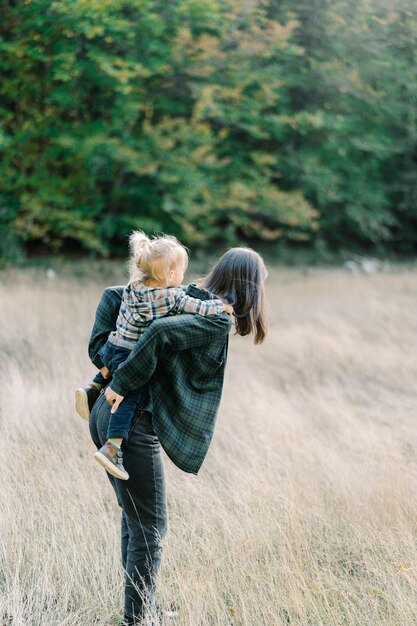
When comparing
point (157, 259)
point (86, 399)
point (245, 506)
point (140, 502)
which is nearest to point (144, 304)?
point (157, 259)

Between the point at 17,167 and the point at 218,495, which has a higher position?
the point at 218,495

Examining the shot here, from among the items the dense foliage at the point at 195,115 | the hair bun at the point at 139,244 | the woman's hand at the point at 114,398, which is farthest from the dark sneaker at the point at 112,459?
the dense foliage at the point at 195,115

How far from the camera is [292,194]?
15.7 metres

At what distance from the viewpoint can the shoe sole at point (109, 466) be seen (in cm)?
263

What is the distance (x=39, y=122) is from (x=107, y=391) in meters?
10.7

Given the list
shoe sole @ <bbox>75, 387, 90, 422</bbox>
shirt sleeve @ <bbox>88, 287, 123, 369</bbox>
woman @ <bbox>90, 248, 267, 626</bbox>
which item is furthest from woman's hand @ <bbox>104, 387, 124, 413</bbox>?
shirt sleeve @ <bbox>88, 287, 123, 369</bbox>

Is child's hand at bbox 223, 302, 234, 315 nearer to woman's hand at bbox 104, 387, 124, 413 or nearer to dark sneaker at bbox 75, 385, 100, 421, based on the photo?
woman's hand at bbox 104, 387, 124, 413

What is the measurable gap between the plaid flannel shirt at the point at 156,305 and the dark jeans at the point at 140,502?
0.36 meters

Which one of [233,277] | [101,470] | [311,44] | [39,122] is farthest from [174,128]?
[233,277]

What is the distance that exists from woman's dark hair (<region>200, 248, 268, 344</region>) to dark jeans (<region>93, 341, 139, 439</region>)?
1.54 ft

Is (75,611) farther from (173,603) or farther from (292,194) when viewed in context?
(292,194)

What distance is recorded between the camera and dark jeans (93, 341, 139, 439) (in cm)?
269

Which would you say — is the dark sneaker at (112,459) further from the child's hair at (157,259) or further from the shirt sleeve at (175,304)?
the child's hair at (157,259)

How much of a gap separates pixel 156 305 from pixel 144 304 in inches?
1.9
